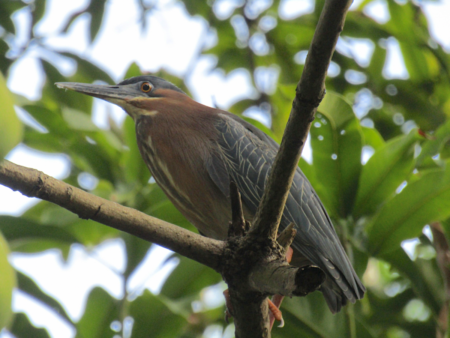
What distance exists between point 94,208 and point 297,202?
4.25 feet

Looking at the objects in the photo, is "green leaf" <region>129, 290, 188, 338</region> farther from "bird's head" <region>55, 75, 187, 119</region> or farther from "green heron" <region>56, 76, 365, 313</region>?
"bird's head" <region>55, 75, 187, 119</region>

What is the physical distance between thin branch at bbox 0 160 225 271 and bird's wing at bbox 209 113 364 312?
2.60ft

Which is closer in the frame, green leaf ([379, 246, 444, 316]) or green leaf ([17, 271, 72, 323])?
green leaf ([17, 271, 72, 323])

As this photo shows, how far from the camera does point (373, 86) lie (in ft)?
12.8

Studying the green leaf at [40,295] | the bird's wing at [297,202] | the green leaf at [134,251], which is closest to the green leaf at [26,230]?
the green leaf at [40,295]

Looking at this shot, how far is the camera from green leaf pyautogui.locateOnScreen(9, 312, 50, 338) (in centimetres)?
220

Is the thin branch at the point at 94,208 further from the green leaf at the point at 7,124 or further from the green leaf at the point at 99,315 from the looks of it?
the green leaf at the point at 99,315

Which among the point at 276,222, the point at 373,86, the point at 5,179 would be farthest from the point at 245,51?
the point at 5,179

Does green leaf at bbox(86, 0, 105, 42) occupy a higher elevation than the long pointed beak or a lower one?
higher

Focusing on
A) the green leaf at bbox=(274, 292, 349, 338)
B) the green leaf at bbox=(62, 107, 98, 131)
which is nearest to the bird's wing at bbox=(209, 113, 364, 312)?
the green leaf at bbox=(274, 292, 349, 338)

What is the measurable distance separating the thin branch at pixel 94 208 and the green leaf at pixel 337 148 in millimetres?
1171

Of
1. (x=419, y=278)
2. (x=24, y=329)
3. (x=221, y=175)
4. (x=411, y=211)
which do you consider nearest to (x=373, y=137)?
(x=411, y=211)

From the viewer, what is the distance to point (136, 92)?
119 inches

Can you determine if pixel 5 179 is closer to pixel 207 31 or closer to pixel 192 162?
pixel 192 162
